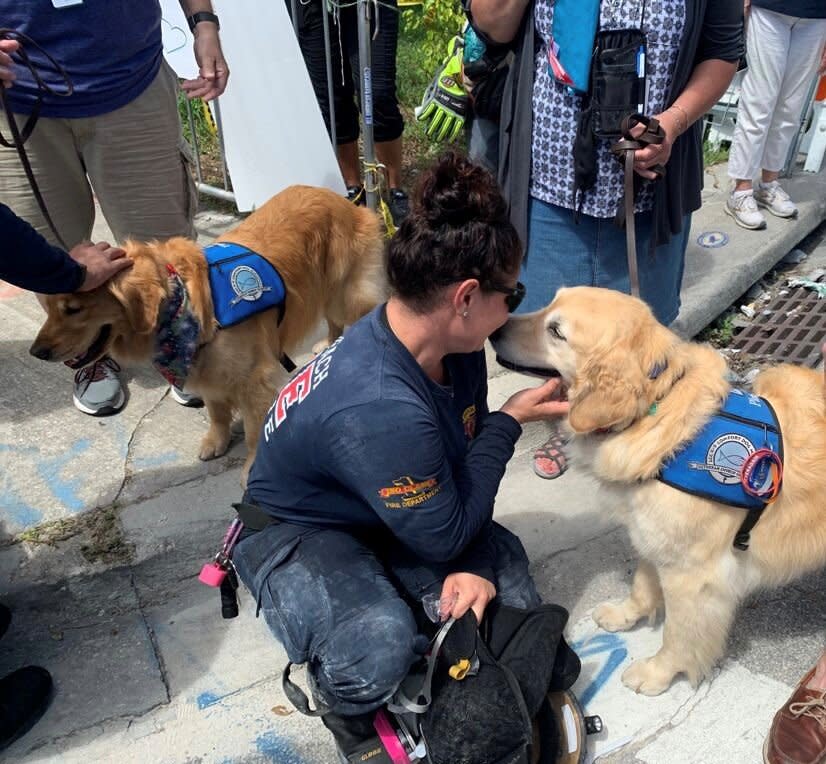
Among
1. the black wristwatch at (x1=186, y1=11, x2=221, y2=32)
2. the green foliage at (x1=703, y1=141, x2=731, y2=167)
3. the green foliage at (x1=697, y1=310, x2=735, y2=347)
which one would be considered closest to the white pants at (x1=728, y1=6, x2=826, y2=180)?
the green foliage at (x1=703, y1=141, x2=731, y2=167)

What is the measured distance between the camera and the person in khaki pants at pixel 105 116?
249 centimetres

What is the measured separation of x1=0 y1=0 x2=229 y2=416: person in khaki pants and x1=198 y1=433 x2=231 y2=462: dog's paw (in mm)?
943

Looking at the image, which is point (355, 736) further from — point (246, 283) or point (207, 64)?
point (207, 64)

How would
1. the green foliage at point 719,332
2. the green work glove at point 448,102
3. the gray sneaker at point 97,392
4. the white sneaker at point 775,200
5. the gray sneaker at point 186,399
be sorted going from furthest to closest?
the white sneaker at point 775,200 < the green foliage at point 719,332 < the gray sneaker at point 186,399 < the gray sneaker at point 97,392 < the green work glove at point 448,102

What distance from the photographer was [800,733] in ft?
6.29

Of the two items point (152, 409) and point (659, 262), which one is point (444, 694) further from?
point (152, 409)

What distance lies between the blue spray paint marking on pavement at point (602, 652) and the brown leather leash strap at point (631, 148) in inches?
49.7

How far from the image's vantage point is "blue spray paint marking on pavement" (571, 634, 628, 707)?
2.18 meters

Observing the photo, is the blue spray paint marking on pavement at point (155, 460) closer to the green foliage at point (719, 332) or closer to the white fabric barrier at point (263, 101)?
the white fabric barrier at point (263, 101)

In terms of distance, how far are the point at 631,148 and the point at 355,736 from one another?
6.22ft

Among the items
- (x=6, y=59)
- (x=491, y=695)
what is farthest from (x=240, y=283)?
(x=491, y=695)

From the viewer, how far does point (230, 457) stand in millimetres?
3172

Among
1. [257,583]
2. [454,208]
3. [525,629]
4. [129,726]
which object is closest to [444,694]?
[525,629]

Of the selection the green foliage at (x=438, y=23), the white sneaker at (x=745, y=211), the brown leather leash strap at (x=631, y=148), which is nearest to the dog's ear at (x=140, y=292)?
the brown leather leash strap at (x=631, y=148)
